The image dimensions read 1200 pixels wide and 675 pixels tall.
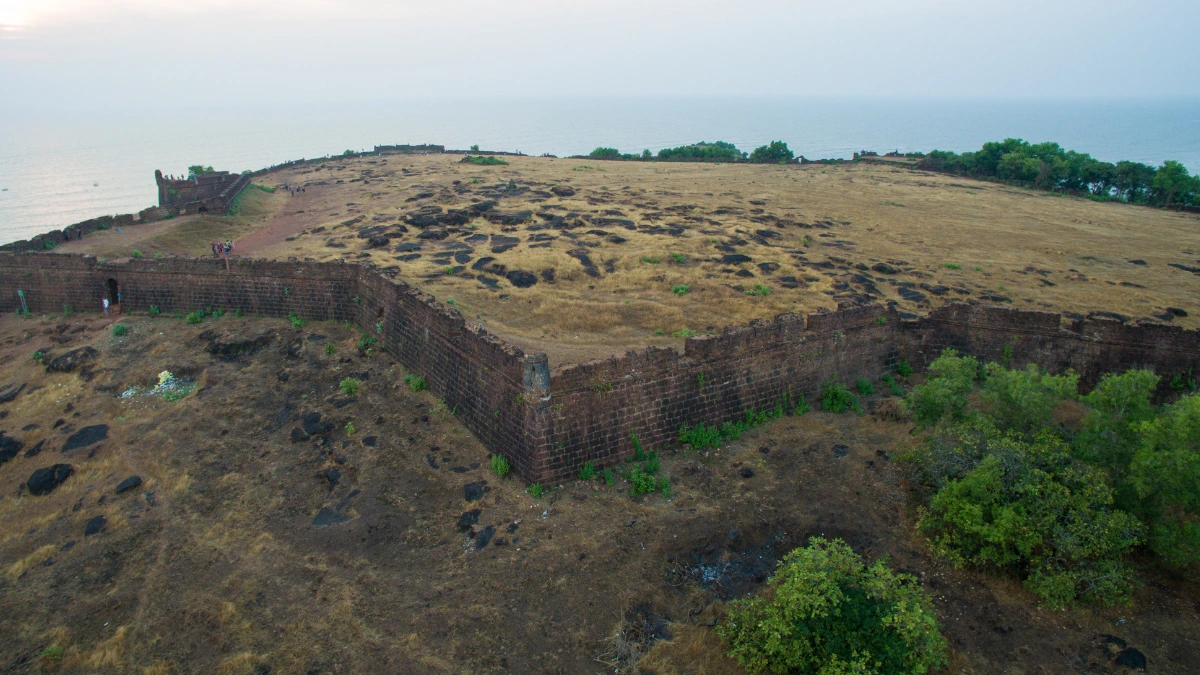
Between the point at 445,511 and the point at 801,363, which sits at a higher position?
the point at 801,363

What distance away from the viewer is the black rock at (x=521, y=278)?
2305cm

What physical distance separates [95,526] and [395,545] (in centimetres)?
586

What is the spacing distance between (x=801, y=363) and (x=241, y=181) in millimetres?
37837

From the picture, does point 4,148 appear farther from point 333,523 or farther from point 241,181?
point 333,523

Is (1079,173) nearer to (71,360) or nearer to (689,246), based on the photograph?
(689,246)

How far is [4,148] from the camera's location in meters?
140

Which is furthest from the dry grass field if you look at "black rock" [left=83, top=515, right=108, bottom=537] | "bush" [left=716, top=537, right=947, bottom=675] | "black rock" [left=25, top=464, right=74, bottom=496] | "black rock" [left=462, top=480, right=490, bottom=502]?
"black rock" [left=25, top=464, right=74, bottom=496]

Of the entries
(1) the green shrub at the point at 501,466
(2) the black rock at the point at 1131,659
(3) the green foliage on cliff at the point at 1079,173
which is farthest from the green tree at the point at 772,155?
(2) the black rock at the point at 1131,659

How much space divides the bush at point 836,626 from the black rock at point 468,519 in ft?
15.4

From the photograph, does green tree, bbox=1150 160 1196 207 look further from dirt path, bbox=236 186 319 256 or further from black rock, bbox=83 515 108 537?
black rock, bbox=83 515 108 537

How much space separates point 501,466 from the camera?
500 inches

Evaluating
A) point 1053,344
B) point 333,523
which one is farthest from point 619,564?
point 1053,344

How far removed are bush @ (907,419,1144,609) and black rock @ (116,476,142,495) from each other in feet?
47.5

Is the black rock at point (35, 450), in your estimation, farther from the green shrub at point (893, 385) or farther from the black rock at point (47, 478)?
the green shrub at point (893, 385)
